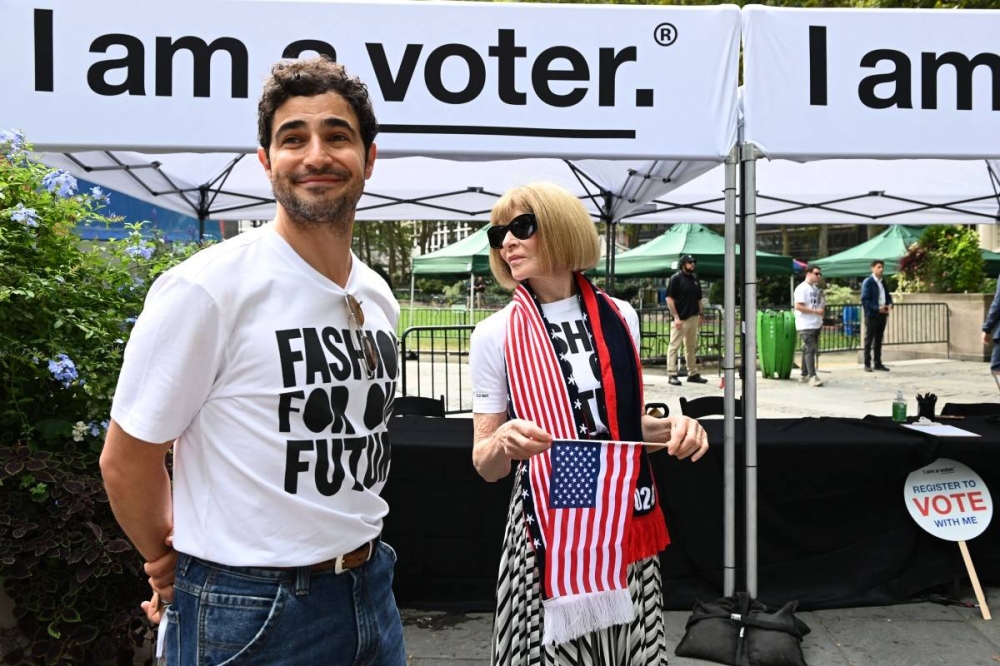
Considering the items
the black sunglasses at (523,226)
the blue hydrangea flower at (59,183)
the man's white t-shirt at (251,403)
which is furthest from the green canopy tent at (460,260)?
the man's white t-shirt at (251,403)

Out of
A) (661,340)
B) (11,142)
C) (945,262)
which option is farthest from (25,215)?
(945,262)

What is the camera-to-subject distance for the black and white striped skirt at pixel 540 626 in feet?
7.28

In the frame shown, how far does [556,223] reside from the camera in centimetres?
228

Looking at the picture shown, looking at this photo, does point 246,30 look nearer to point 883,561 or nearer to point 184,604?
point 184,604

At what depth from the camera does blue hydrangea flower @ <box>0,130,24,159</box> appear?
9.04 feet

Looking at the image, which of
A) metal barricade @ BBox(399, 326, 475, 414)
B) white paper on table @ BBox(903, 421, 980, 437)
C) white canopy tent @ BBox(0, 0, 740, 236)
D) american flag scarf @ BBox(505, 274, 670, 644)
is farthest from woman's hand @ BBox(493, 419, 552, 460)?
metal barricade @ BBox(399, 326, 475, 414)

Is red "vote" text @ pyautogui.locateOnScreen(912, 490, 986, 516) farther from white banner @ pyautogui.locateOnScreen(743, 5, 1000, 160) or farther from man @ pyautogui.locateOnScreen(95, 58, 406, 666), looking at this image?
man @ pyautogui.locateOnScreen(95, 58, 406, 666)

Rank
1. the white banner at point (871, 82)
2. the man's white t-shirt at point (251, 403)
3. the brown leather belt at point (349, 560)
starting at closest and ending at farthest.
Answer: the man's white t-shirt at point (251, 403), the brown leather belt at point (349, 560), the white banner at point (871, 82)

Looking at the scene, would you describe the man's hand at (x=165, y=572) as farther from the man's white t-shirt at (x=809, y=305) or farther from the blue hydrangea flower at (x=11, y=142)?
the man's white t-shirt at (x=809, y=305)

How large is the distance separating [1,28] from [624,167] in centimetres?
480

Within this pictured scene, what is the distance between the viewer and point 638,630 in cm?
227

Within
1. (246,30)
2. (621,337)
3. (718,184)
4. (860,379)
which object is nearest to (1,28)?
(246,30)

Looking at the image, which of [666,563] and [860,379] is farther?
[860,379]

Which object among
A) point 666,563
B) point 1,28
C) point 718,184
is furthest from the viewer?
point 718,184
